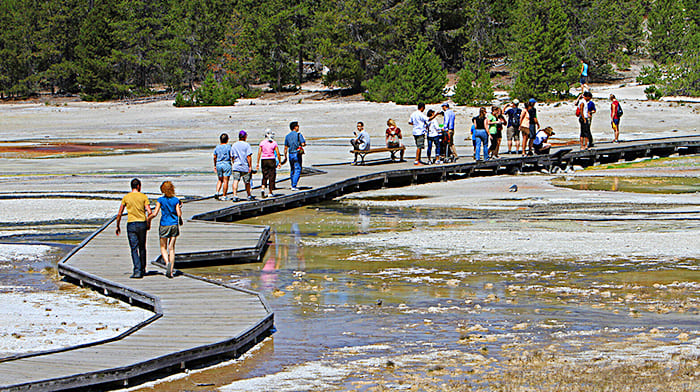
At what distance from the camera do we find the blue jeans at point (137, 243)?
11.6m

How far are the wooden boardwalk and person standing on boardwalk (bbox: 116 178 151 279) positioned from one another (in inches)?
9.7

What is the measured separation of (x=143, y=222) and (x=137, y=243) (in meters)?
0.29

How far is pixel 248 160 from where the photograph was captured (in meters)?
17.8

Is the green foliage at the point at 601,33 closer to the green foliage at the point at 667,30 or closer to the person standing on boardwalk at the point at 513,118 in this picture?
the green foliage at the point at 667,30

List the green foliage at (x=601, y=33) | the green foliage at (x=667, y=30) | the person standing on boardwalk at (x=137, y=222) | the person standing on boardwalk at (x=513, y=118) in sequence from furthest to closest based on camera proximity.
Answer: the green foliage at (x=667, y=30) → the green foliage at (x=601, y=33) → the person standing on boardwalk at (x=513, y=118) → the person standing on boardwalk at (x=137, y=222)

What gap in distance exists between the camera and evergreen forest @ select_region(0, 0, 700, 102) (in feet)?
181

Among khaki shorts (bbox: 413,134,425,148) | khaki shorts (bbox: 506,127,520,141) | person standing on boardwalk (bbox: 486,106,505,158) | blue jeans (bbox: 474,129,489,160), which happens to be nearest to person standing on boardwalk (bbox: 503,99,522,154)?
khaki shorts (bbox: 506,127,520,141)

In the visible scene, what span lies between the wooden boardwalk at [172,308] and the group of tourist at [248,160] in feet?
1.30

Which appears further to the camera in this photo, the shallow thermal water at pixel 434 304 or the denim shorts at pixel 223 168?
the denim shorts at pixel 223 168

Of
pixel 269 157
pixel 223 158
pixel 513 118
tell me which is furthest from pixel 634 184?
pixel 223 158

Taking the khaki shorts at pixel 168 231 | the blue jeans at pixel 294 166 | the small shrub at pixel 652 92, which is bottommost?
the khaki shorts at pixel 168 231

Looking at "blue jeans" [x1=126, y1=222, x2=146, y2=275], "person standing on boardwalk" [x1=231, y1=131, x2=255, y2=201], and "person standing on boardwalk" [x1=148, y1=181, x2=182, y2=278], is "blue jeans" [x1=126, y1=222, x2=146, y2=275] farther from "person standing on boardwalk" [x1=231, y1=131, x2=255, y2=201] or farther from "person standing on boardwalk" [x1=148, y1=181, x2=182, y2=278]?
"person standing on boardwalk" [x1=231, y1=131, x2=255, y2=201]

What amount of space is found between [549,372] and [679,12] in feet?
219

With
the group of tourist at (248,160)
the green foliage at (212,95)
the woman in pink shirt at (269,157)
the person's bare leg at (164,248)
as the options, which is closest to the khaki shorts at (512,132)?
the group of tourist at (248,160)
